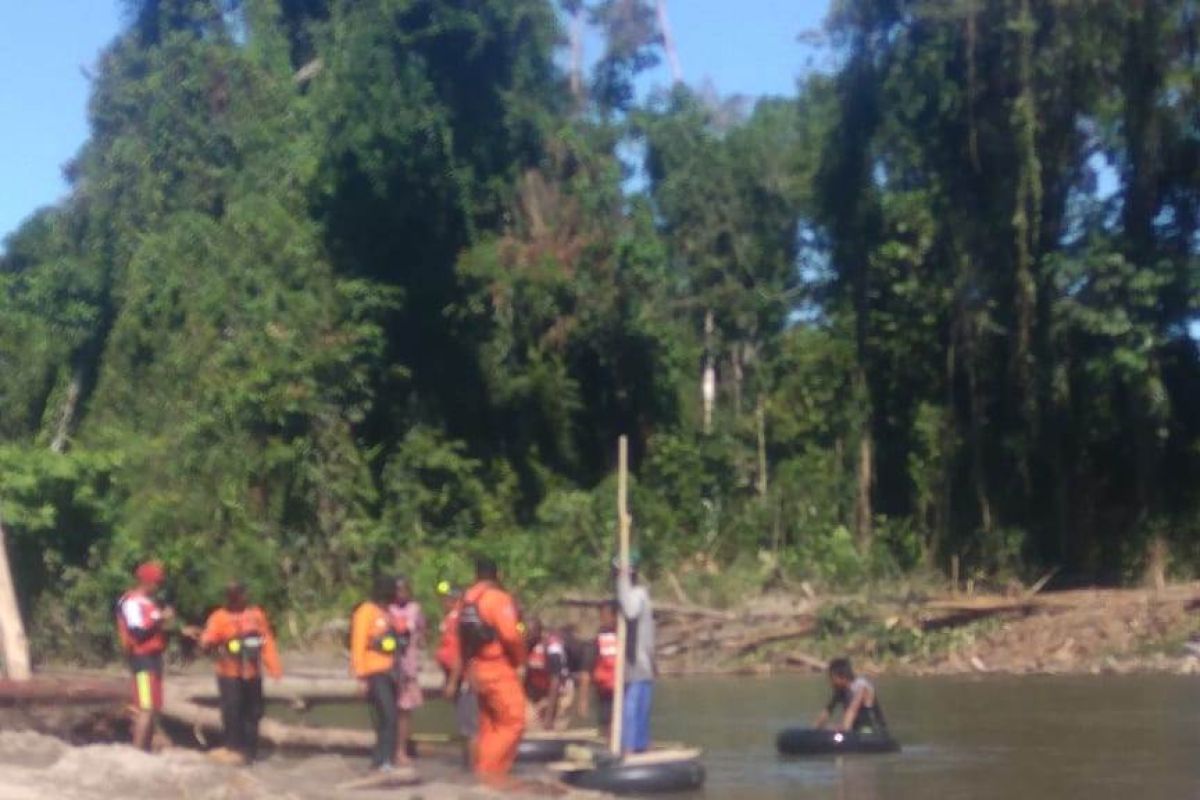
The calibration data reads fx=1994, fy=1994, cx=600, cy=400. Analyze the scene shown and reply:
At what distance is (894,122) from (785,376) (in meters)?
9.24

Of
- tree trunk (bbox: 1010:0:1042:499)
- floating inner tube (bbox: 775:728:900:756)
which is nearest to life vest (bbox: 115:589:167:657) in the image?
floating inner tube (bbox: 775:728:900:756)

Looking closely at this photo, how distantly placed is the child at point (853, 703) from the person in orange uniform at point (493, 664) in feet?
13.2

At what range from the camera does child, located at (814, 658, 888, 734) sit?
59.8 ft

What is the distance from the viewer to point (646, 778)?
15.4 m

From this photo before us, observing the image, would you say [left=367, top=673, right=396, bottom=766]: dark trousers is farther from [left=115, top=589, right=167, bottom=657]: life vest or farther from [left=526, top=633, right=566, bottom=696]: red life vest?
[left=526, top=633, right=566, bottom=696]: red life vest

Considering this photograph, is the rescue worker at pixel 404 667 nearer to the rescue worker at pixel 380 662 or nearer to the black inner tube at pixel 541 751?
the rescue worker at pixel 380 662

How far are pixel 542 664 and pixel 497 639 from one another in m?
5.63

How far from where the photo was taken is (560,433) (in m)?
42.9

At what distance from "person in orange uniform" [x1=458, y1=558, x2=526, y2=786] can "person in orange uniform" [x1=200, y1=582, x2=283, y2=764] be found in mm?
2539

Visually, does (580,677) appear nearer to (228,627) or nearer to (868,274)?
(228,627)

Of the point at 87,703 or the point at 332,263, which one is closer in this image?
the point at 87,703

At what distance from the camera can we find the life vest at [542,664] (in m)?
20.2

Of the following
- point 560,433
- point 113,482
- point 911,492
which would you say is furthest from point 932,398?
point 113,482

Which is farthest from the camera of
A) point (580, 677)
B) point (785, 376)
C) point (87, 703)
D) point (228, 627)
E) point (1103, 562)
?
point (785, 376)
